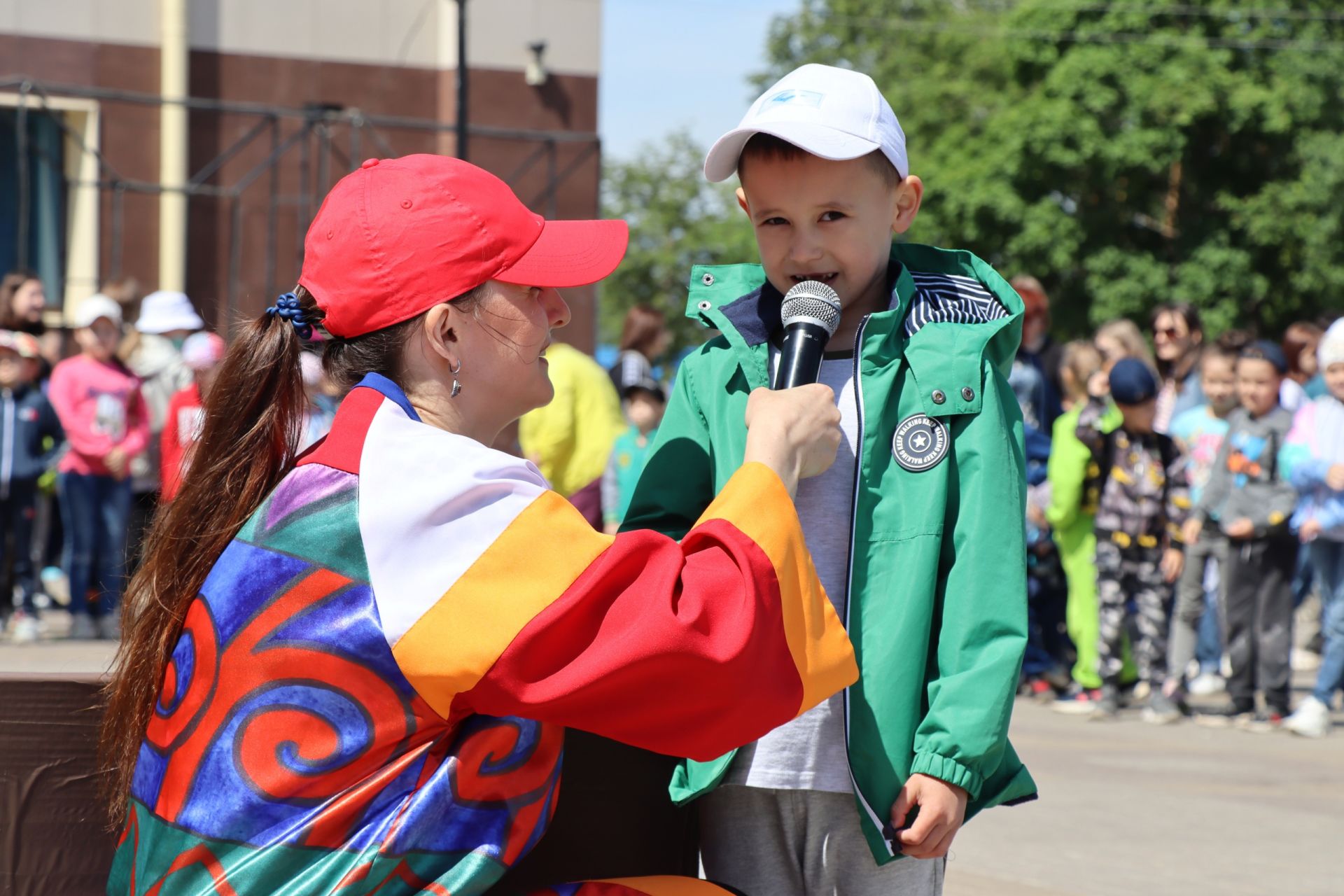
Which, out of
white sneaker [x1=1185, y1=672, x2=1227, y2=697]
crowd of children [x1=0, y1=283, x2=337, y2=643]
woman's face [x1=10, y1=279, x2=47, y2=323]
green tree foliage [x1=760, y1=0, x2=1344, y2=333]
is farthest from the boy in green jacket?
green tree foliage [x1=760, y1=0, x2=1344, y2=333]

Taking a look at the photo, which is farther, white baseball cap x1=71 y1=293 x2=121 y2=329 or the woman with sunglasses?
white baseball cap x1=71 y1=293 x2=121 y2=329

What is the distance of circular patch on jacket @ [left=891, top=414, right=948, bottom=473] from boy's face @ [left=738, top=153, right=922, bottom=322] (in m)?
0.30

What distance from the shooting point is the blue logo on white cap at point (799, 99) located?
251 cm

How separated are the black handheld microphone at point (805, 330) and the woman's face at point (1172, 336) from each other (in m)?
8.04

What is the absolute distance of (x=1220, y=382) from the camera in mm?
9086

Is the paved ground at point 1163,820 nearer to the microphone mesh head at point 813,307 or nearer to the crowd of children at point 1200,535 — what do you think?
the crowd of children at point 1200,535

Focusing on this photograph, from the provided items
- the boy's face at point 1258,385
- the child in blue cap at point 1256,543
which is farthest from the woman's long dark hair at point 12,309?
the boy's face at point 1258,385

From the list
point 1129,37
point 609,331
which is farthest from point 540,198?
point 609,331

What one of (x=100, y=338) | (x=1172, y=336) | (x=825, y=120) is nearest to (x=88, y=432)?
(x=100, y=338)

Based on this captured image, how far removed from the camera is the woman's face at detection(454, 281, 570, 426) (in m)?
2.36

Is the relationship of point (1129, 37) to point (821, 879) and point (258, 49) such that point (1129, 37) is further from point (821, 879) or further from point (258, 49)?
point (821, 879)

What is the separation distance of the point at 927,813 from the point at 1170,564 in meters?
6.56

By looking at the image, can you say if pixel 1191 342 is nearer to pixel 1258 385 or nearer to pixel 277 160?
pixel 1258 385

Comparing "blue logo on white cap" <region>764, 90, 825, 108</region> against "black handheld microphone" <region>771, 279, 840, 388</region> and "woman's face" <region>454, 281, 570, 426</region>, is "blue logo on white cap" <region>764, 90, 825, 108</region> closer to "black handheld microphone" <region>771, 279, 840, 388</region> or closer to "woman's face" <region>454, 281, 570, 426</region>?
"black handheld microphone" <region>771, 279, 840, 388</region>
